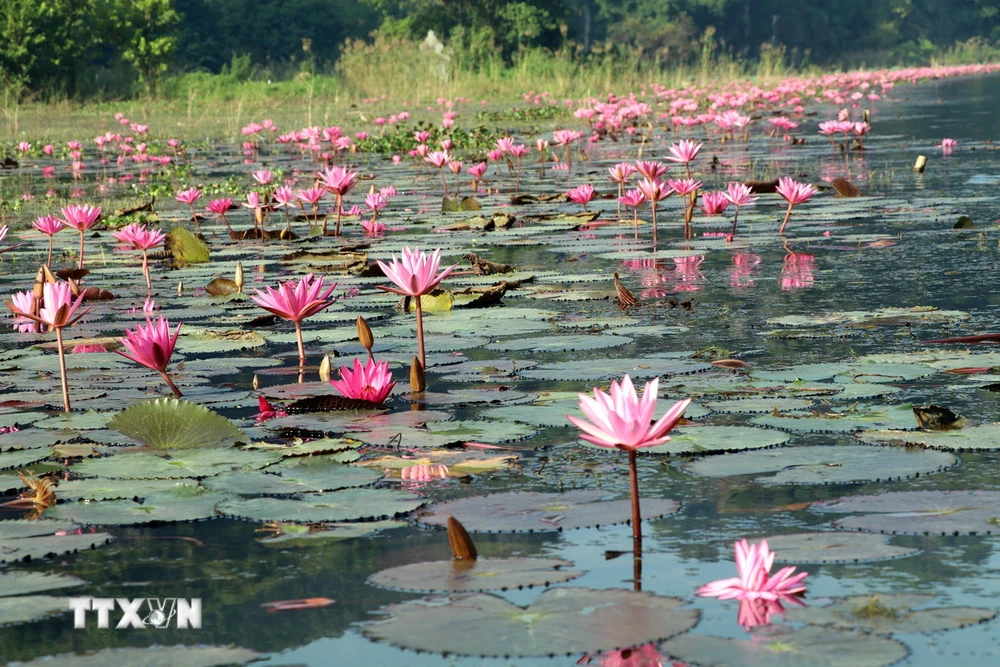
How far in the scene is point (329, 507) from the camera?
2.17 metres

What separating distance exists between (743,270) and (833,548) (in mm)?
3359

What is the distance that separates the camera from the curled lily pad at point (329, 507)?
2.12 m

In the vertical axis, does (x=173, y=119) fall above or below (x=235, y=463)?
above

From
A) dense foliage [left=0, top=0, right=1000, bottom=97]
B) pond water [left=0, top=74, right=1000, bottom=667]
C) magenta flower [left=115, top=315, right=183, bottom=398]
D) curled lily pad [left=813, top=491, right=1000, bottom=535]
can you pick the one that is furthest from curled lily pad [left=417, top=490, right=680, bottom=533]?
dense foliage [left=0, top=0, right=1000, bottom=97]

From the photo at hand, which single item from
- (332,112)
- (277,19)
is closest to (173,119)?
(332,112)

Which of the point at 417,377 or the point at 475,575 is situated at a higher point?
the point at 417,377

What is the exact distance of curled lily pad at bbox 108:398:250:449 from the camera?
2.62 meters

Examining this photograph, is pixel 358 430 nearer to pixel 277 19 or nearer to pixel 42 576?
pixel 42 576

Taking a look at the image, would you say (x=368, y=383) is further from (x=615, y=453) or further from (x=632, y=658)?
(x=632, y=658)

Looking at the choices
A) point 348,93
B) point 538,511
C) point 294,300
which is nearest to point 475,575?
point 538,511

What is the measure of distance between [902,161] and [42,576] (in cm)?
976

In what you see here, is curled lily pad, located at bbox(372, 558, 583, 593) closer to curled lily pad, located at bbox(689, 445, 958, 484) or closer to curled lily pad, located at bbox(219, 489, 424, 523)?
curled lily pad, located at bbox(219, 489, 424, 523)

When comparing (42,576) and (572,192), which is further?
(572,192)

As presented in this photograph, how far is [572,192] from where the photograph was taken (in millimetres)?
7043
